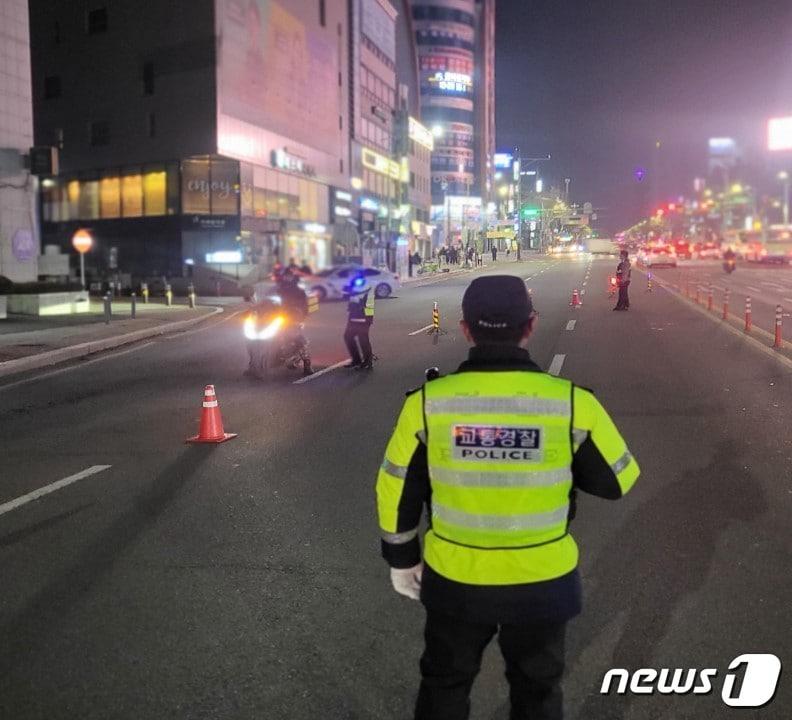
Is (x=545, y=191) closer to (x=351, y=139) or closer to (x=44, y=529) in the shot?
(x=351, y=139)

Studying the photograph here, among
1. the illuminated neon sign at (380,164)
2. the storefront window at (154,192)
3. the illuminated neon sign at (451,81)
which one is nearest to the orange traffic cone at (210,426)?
the storefront window at (154,192)

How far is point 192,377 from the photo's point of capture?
48.1ft

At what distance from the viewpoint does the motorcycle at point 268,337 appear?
14.0 meters

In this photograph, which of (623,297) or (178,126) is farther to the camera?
(178,126)

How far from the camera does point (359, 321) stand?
14.9m

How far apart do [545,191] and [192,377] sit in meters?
139

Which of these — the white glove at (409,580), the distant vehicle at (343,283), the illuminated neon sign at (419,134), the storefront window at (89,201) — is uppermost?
the illuminated neon sign at (419,134)

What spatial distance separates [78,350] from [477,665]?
17.7m

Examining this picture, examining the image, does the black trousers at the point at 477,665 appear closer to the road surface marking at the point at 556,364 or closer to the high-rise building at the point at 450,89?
the road surface marking at the point at 556,364

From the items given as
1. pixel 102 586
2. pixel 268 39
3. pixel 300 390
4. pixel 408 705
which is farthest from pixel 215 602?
pixel 268 39

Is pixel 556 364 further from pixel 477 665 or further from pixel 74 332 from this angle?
pixel 74 332

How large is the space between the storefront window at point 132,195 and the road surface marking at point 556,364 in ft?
129

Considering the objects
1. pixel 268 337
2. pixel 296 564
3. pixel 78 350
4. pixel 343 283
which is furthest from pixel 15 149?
pixel 296 564

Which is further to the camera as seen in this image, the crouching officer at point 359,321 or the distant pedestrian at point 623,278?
the distant pedestrian at point 623,278
